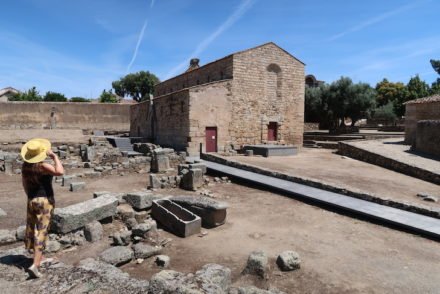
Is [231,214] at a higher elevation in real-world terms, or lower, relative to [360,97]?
lower

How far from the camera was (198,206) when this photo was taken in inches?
313

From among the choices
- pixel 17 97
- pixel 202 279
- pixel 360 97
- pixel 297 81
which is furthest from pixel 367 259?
pixel 17 97

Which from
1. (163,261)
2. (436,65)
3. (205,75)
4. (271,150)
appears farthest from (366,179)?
(436,65)

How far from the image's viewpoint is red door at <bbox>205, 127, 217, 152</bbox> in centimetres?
2060

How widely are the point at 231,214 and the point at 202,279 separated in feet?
14.4

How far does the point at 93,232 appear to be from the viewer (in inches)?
261

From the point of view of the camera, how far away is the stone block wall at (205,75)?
22.1 m

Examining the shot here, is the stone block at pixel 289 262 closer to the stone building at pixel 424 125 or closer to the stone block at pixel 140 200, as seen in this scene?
the stone block at pixel 140 200

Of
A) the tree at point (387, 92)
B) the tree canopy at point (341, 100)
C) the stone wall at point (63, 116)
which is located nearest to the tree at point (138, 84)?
the stone wall at point (63, 116)

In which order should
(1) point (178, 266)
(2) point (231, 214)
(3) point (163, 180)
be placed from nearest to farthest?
(1) point (178, 266), (2) point (231, 214), (3) point (163, 180)

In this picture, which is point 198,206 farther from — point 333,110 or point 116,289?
point 333,110

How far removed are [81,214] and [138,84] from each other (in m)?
59.5

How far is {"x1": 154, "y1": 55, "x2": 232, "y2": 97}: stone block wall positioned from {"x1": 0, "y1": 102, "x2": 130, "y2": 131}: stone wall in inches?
263

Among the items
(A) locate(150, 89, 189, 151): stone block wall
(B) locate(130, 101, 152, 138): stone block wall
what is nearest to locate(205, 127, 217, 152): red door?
(A) locate(150, 89, 189, 151): stone block wall
